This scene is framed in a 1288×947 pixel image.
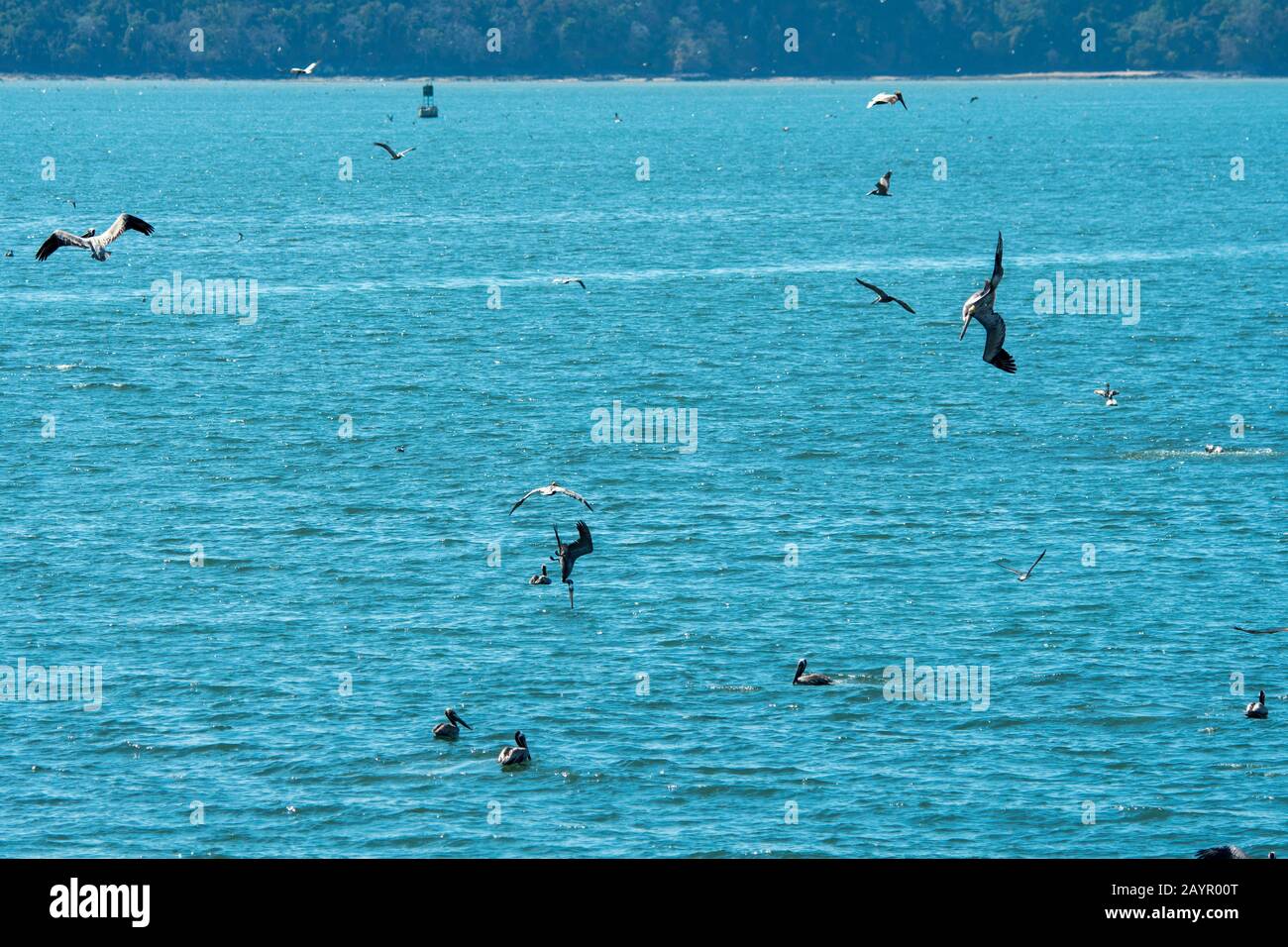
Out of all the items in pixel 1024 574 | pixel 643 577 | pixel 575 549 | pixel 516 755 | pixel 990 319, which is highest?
pixel 990 319

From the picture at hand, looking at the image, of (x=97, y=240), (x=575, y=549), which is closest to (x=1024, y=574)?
(x=575, y=549)

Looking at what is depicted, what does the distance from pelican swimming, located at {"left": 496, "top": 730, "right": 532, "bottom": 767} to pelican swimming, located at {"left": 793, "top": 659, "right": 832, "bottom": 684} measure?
834cm

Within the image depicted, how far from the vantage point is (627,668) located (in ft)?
161

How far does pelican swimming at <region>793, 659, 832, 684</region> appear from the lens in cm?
4722

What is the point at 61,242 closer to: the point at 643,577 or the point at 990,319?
the point at 990,319

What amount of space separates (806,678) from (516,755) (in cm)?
896

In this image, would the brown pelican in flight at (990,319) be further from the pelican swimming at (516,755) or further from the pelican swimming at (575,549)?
the pelican swimming at (516,755)

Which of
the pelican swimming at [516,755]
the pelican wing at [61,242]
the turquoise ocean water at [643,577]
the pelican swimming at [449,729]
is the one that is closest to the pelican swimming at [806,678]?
the turquoise ocean water at [643,577]

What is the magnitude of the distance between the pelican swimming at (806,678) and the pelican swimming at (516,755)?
27.4ft

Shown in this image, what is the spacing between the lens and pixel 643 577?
57750mm

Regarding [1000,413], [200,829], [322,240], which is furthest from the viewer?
[322,240]

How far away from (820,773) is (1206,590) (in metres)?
19.8
